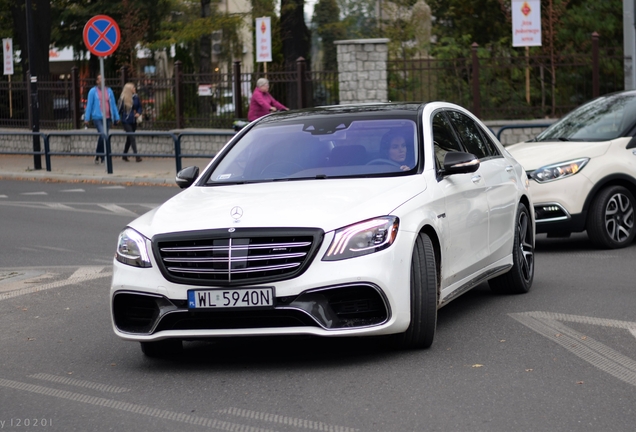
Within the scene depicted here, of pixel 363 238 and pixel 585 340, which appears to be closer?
pixel 363 238

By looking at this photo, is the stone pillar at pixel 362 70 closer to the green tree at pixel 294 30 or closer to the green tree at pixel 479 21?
the green tree at pixel 294 30

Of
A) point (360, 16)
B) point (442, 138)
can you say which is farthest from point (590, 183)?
point (360, 16)

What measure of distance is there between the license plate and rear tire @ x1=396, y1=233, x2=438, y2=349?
2.88ft

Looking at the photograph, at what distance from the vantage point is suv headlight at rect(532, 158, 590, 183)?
37.3 ft

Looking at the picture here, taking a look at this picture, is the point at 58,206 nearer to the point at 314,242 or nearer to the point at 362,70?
the point at 362,70

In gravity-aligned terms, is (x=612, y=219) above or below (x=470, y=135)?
below

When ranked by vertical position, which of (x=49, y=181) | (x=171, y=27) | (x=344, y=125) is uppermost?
(x=171, y=27)

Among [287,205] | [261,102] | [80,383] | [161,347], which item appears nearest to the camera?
[80,383]

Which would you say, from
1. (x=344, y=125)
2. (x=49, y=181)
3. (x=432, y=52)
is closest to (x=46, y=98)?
(x=49, y=181)

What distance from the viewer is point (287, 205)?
6.64 meters

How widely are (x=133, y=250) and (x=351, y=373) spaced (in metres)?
1.46

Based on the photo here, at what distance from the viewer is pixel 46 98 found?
33.3 metres

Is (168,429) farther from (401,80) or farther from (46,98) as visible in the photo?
(46,98)

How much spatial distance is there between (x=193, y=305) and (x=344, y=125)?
6.70ft
